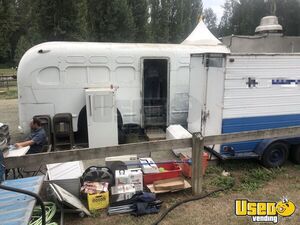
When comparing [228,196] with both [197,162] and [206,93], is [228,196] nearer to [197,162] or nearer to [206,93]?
[197,162]

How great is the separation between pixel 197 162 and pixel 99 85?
435cm

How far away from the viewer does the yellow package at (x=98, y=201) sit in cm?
437

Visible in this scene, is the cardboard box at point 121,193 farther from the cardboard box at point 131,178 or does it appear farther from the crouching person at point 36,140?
the crouching person at point 36,140

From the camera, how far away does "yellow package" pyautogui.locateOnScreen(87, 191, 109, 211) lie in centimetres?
437

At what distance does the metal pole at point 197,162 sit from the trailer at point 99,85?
3600mm

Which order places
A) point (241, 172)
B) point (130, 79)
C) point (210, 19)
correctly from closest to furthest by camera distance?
point (241, 172) → point (130, 79) → point (210, 19)

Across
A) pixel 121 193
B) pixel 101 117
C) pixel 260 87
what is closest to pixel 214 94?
pixel 260 87

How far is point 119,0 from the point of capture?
24.7 m

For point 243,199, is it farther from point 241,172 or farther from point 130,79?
point 130,79

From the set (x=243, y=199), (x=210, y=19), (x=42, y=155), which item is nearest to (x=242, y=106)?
(x=243, y=199)

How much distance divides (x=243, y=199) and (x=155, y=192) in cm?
145

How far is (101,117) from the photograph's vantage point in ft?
25.5

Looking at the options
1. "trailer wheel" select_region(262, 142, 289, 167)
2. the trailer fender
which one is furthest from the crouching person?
"trailer wheel" select_region(262, 142, 289, 167)

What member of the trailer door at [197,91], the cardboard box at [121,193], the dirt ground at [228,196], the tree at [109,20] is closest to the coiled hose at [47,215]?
the dirt ground at [228,196]
